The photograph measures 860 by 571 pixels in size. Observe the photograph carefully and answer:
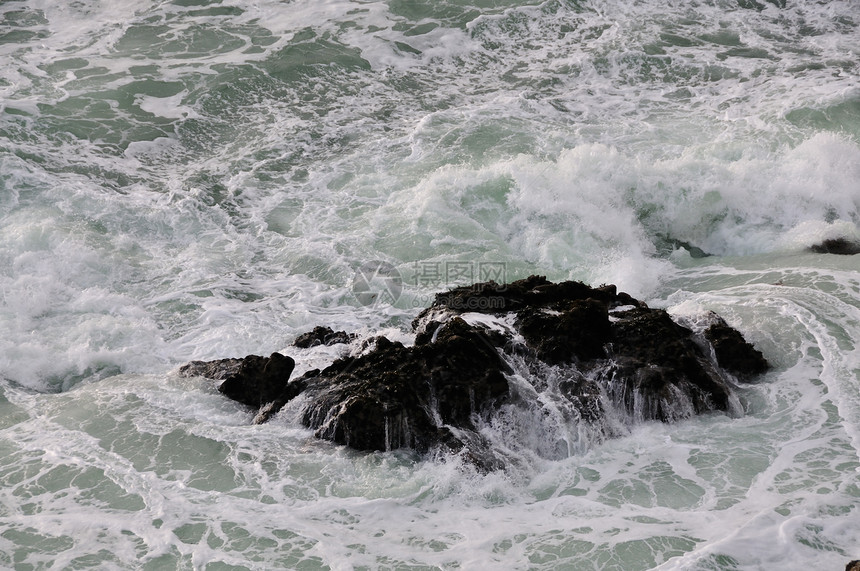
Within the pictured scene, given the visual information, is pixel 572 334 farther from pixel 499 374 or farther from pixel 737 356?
pixel 737 356

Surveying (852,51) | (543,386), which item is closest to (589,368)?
(543,386)

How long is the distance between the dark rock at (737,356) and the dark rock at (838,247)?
3.51 m

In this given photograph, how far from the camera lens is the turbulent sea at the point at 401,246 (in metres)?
6.93

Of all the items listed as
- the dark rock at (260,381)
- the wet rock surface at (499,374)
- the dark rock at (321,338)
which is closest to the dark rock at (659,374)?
the wet rock surface at (499,374)

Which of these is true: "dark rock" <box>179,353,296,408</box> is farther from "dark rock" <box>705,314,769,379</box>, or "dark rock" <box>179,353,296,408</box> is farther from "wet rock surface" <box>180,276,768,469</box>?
"dark rock" <box>705,314,769,379</box>

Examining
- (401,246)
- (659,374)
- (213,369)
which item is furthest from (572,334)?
(401,246)

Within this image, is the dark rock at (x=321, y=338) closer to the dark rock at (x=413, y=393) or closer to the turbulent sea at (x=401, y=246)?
the turbulent sea at (x=401, y=246)

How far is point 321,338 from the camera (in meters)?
9.68

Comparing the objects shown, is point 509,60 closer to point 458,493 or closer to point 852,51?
point 852,51

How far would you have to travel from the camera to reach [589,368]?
8352mm

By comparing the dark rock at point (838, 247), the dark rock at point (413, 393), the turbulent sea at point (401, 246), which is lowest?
the dark rock at point (838, 247)

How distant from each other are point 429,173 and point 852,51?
10.4 meters

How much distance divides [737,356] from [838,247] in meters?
3.96

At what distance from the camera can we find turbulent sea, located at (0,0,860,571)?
693cm
